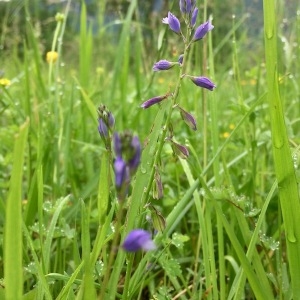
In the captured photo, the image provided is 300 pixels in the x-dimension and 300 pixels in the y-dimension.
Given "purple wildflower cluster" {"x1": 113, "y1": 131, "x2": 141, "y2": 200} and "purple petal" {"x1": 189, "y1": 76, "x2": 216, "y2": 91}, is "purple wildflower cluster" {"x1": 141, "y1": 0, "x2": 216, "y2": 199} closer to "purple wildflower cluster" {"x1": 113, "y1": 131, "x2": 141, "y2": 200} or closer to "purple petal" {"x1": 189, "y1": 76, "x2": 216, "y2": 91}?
"purple petal" {"x1": 189, "y1": 76, "x2": 216, "y2": 91}

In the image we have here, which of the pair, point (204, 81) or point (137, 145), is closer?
point (137, 145)

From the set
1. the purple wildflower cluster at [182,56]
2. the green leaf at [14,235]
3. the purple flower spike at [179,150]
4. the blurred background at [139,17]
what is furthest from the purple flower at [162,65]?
the blurred background at [139,17]

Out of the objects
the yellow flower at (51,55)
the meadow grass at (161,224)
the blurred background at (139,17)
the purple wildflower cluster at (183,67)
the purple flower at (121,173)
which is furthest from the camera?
the blurred background at (139,17)

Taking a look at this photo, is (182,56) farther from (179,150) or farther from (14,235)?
(14,235)

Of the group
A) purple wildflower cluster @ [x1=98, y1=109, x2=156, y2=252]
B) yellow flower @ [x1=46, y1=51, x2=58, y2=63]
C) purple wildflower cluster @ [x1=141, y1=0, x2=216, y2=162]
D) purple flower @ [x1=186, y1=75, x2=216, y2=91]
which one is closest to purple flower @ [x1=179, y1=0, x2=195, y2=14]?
purple wildflower cluster @ [x1=141, y1=0, x2=216, y2=162]

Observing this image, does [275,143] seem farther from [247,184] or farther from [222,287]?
[247,184]

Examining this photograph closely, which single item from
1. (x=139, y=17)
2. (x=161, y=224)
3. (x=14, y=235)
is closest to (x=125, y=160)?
(x=14, y=235)

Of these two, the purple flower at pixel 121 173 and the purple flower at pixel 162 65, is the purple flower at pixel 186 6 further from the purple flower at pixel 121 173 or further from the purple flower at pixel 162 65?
the purple flower at pixel 121 173

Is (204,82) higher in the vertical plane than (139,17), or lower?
lower
